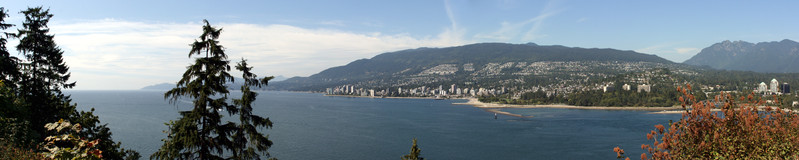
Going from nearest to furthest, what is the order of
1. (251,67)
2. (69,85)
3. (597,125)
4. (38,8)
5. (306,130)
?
1. (251,67)
2. (38,8)
3. (69,85)
4. (306,130)
5. (597,125)

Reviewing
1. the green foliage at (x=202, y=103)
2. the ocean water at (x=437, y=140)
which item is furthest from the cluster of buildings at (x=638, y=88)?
the green foliage at (x=202, y=103)

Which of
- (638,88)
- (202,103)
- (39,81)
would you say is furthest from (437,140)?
(638,88)

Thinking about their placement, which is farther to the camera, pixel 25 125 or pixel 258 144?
pixel 25 125

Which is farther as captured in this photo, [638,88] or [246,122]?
[638,88]

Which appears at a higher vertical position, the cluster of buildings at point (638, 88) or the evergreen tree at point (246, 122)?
the cluster of buildings at point (638, 88)

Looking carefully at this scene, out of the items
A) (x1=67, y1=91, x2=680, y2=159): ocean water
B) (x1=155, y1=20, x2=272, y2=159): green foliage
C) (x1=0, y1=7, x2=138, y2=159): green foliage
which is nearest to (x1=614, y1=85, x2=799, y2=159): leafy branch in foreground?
(x1=155, y1=20, x2=272, y2=159): green foliage

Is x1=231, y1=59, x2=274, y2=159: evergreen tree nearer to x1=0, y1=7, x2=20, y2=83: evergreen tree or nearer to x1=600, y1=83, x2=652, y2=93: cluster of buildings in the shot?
x1=0, y1=7, x2=20, y2=83: evergreen tree

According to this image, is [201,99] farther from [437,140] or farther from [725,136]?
[437,140]

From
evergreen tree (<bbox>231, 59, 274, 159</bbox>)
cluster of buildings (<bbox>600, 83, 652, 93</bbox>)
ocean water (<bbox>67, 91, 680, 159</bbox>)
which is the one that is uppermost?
cluster of buildings (<bbox>600, 83, 652, 93</bbox>)

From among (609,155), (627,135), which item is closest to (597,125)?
(627,135)

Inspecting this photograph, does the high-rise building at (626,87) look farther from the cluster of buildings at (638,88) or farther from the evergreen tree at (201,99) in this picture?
the evergreen tree at (201,99)

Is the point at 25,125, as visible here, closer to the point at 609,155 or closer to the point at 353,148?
the point at 353,148
